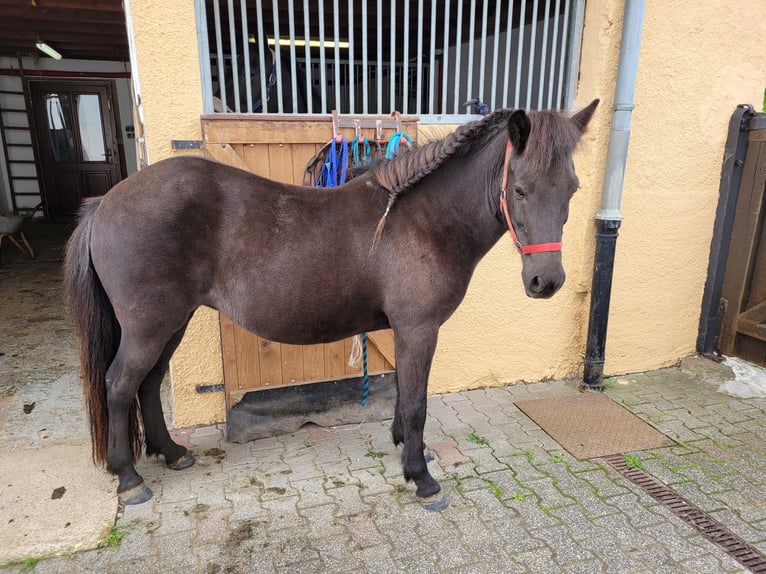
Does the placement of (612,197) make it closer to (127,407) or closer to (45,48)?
(127,407)

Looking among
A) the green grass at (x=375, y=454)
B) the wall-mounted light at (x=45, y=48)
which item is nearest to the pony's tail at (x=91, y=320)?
the green grass at (x=375, y=454)

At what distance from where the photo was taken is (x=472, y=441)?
3260 mm

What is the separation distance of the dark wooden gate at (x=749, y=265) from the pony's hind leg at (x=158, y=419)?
4.53 meters

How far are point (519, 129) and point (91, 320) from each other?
2.29 m

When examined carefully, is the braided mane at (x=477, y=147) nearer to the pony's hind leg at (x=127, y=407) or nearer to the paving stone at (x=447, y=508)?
the pony's hind leg at (x=127, y=407)

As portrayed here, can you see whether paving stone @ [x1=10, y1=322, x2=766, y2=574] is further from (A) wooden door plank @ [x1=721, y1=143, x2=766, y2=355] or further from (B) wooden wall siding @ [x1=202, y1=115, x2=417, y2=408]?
(A) wooden door plank @ [x1=721, y1=143, x2=766, y2=355]

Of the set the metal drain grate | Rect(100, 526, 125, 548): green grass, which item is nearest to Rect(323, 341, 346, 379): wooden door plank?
Rect(100, 526, 125, 548): green grass

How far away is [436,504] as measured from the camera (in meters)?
2.60

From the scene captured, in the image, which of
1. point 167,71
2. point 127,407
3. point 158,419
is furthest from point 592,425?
point 167,71

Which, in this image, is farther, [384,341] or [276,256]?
[384,341]

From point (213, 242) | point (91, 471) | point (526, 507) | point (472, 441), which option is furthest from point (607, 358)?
point (91, 471)

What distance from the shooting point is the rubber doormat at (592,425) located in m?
3.21

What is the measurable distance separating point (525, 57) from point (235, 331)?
3686mm

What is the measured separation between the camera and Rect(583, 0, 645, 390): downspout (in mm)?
3508
